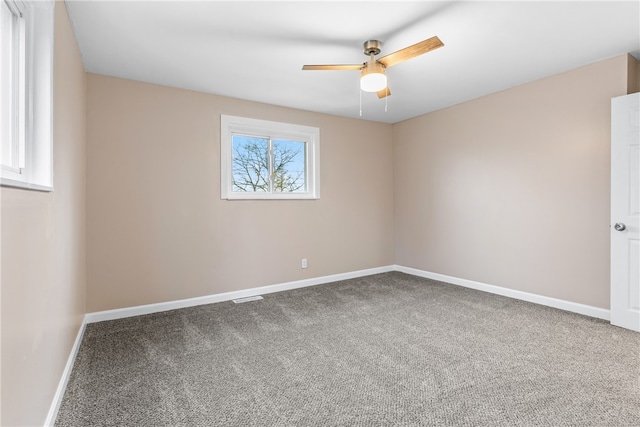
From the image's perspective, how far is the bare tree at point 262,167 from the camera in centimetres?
412

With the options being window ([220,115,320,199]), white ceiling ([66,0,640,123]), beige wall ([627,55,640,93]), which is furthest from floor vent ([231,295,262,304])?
beige wall ([627,55,640,93])

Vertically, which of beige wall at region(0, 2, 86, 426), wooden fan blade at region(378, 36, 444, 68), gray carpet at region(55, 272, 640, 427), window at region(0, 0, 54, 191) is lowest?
gray carpet at region(55, 272, 640, 427)

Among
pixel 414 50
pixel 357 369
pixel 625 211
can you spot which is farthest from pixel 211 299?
pixel 625 211

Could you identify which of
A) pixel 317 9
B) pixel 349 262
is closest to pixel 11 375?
pixel 317 9

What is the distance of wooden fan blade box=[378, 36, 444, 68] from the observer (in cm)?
209

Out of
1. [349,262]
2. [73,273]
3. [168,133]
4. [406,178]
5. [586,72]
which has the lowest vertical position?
[349,262]

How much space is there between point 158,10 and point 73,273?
1997 mm

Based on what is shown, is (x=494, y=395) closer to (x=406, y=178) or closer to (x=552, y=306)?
(x=552, y=306)

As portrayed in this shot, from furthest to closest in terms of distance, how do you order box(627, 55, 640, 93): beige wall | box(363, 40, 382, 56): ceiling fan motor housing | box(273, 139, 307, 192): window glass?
box(273, 139, 307, 192): window glass < box(627, 55, 640, 93): beige wall < box(363, 40, 382, 56): ceiling fan motor housing

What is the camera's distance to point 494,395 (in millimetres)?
1906

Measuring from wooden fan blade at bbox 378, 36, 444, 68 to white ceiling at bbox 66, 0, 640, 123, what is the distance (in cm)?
24

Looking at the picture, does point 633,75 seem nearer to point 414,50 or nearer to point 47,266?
point 414,50

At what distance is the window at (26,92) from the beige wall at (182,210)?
169 cm

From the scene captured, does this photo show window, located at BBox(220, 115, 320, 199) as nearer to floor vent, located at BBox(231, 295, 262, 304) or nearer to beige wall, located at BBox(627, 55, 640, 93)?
floor vent, located at BBox(231, 295, 262, 304)
